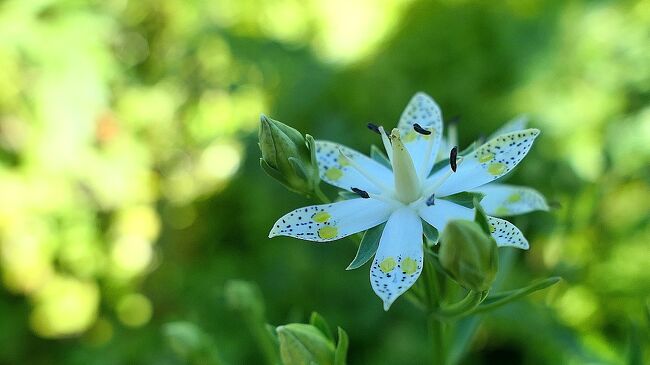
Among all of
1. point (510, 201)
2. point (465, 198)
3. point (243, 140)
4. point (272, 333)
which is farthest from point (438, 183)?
point (243, 140)

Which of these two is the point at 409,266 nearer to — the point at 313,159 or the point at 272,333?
the point at 313,159

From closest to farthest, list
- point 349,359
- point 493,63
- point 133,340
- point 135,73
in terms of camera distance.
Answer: point 349,359 → point 133,340 → point 493,63 → point 135,73

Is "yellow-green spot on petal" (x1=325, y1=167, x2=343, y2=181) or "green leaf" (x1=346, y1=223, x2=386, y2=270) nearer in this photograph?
"green leaf" (x1=346, y1=223, x2=386, y2=270)

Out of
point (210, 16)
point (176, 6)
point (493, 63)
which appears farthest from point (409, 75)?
point (176, 6)

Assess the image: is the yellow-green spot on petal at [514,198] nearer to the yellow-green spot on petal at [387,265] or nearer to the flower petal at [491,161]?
the flower petal at [491,161]

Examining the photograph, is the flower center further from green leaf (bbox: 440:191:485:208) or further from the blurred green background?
the blurred green background

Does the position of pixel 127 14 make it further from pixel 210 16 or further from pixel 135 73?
pixel 210 16

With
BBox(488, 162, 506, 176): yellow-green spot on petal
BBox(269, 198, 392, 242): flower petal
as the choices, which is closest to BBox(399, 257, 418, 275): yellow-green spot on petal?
BBox(269, 198, 392, 242): flower petal

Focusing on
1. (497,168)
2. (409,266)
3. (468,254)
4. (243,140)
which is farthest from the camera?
(243,140)
